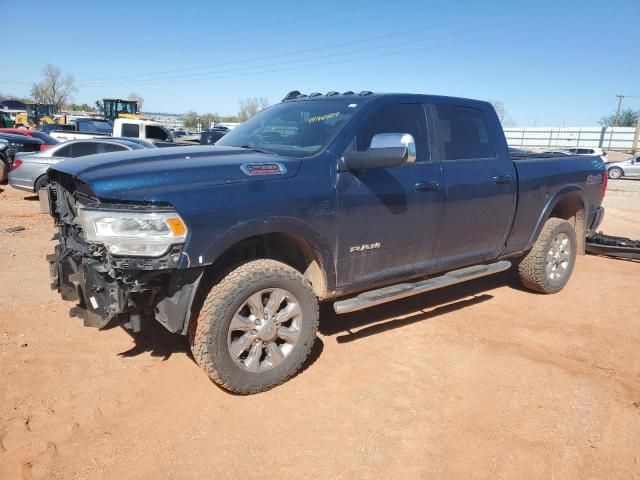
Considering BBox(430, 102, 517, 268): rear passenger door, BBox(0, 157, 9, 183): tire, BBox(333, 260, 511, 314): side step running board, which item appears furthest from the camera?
BBox(0, 157, 9, 183): tire

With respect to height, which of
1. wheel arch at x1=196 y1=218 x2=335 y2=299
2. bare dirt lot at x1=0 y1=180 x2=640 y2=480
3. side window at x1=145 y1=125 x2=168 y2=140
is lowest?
bare dirt lot at x1=0 y1=180 x2=640 y2=480

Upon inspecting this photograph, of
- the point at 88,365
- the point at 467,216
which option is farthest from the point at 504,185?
the point at 88,365

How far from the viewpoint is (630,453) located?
9.00 feet

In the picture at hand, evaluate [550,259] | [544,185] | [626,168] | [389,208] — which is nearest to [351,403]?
[389,208]

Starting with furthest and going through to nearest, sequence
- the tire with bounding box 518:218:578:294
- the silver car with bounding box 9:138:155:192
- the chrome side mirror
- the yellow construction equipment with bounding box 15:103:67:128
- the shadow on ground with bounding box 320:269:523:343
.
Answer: the yellow construction equipment with bounding box 15:103:67:128, the silver car with bounding box 9:138:155:192, the tire with bounding box 518:218:578:294, the shadow on ground with bounding box 320:269:523:343, the chrome side mirror

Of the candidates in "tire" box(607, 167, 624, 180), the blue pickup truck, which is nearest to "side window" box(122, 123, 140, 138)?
the blue pickup truck

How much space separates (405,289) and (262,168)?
159cm

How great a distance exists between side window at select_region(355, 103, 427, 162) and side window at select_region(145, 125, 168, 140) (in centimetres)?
1396

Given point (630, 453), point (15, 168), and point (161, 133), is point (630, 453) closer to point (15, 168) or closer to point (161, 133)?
point (15, 168)

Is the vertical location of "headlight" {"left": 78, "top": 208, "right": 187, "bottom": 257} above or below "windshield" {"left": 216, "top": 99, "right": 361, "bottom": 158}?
below

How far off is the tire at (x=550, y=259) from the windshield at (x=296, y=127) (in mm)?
2828

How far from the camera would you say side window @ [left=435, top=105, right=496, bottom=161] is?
4.19m

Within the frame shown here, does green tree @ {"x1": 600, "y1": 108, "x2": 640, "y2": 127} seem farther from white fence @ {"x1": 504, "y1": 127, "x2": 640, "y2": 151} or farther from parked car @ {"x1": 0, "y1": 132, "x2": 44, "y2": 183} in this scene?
parked car @ {"x1": 0, "y1": 132, "x2": 44, "y2": 183}

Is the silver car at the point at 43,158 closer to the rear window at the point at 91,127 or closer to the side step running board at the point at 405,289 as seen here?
the side step running board at the point at 405,289
